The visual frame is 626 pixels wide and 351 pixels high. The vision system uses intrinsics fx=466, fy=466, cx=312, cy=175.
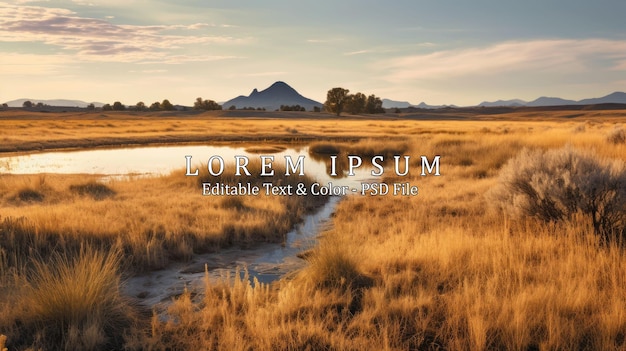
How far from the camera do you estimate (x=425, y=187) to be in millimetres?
15344

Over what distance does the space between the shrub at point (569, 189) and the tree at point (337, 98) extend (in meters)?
99.6

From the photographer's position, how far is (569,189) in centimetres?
789

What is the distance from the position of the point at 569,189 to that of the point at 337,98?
332 ft

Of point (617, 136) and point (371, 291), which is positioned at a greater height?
point (617, 136)

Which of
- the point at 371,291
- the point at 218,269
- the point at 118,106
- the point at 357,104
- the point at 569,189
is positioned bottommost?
the point at 218,269

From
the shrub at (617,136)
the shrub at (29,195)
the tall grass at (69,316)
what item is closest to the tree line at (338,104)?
the shrub at (617,136)

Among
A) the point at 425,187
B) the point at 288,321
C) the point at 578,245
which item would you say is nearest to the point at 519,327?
the point at 288,321

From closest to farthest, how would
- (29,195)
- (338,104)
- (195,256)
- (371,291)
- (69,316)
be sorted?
(69,316)
(371,291)
(195,256)
(29,195)
(338,104)

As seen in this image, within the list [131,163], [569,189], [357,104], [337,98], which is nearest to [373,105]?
[357,104]

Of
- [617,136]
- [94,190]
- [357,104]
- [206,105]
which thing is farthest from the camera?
[206,105]

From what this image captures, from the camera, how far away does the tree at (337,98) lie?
352ft

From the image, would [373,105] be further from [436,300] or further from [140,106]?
[436,300]

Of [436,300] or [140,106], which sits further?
[140,106]

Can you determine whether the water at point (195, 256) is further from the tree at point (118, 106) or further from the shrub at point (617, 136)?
the tree at point (118, 106)
